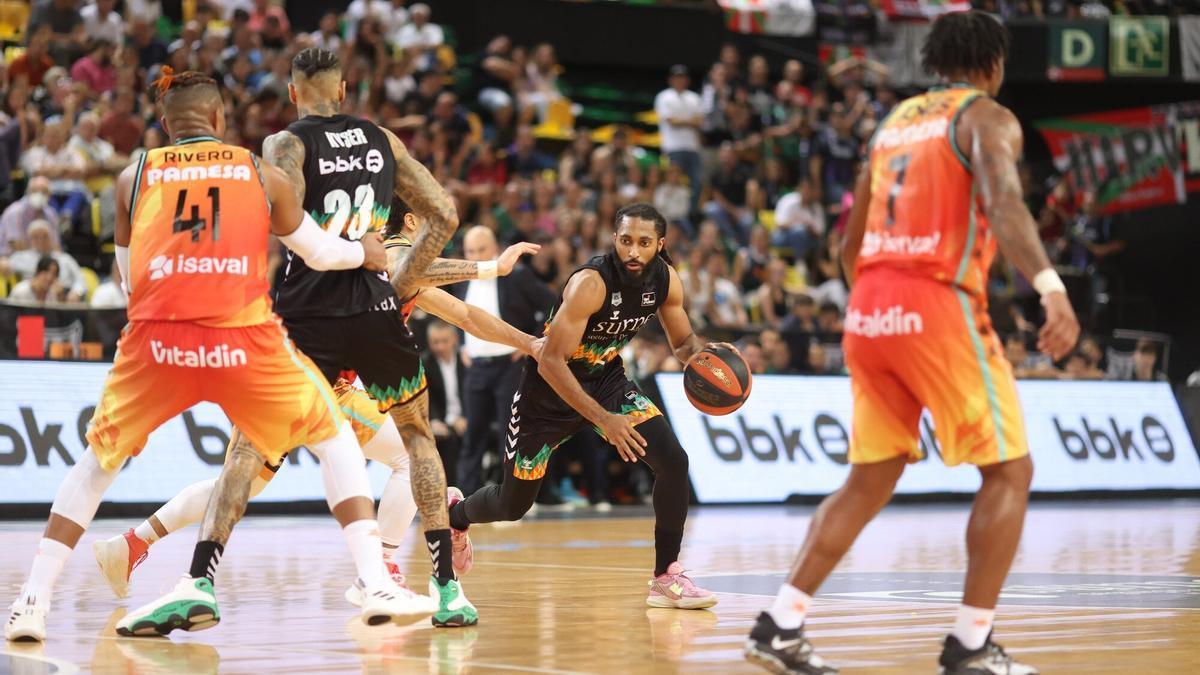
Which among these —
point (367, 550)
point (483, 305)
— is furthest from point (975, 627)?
point (483, 305)

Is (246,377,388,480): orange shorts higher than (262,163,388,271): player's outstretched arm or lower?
lower

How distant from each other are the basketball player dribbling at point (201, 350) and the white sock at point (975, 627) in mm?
1984

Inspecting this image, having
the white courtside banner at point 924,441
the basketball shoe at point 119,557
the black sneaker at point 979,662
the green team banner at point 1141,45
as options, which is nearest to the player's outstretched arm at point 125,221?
the basketball shoe at point 119,557

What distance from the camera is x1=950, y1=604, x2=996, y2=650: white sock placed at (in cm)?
484

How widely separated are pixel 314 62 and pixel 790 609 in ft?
9.73

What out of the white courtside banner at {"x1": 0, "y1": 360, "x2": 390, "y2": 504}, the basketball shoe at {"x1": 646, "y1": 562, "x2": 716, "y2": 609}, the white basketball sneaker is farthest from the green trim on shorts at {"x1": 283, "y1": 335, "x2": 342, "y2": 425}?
the white courtside banner at {"x1": 0, "y1": 360, "x2": 390, "y2": 504}

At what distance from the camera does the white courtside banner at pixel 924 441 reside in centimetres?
1577

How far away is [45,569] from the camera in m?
5.82

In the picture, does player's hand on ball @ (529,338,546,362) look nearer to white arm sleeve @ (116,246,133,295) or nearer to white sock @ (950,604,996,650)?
white arm sleeve @ (116,246,133,295)

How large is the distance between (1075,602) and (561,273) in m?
10.3

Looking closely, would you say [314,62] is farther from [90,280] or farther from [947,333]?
[90,280]

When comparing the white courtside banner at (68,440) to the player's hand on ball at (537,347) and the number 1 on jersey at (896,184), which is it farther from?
the number 1 on jersey at (896,184)

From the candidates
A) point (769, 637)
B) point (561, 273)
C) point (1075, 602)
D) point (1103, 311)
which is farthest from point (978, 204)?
point (1103, 311)

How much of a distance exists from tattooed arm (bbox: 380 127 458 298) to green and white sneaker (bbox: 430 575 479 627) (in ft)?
4.20
